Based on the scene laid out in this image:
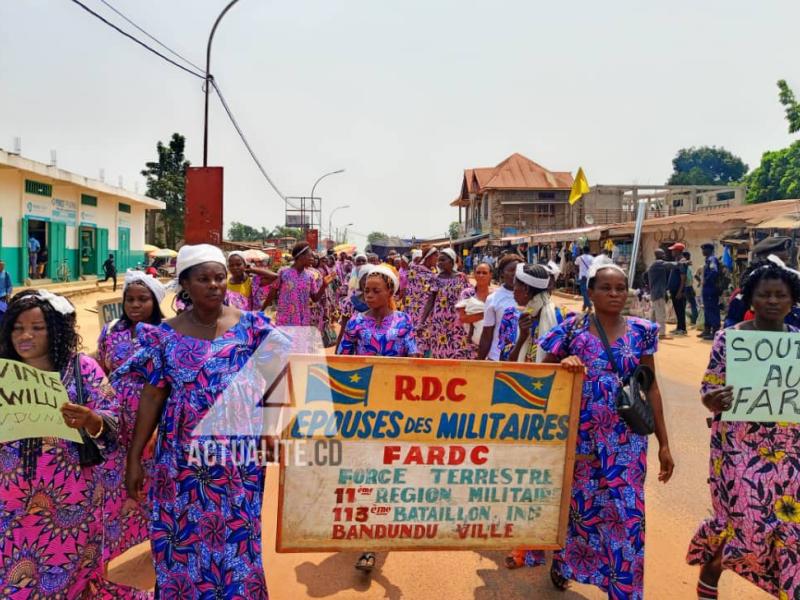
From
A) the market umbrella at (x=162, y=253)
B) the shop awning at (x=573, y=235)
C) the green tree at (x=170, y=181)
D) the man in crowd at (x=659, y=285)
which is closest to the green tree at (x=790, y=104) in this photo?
the shop awning at (x=573, y=235)

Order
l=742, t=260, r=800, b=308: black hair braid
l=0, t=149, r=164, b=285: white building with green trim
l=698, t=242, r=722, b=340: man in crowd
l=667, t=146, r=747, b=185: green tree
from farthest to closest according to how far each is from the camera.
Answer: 1. l=667, t=146, r=747, b=185: green tree
2. l=0, t=149, r=164, b=285: white building with green trim
3. l=698, t=242, r=722, b=340: man in crowd
4. l=742, t=260, r=800, b=308: black hair braid

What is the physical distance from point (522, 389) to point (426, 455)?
0.54 m

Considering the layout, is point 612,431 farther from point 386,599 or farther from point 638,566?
point 386,599

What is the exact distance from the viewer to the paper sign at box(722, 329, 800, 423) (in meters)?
2.81

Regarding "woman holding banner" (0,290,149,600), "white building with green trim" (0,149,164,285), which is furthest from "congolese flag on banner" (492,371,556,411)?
"white building with green trim" (0,149,164,285)

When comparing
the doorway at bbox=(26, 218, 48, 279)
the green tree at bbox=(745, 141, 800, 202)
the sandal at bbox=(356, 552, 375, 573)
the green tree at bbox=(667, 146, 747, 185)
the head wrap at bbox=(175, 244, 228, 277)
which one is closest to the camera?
the head wrap at bbox=(175, 244, 228, 277)

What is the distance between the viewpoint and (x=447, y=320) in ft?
25.7

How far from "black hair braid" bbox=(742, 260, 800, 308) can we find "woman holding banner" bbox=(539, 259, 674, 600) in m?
0.48

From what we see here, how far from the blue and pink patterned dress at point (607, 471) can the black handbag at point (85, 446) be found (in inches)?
83.2

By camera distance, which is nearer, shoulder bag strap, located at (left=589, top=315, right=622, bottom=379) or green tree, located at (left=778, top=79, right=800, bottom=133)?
shoulder bag strap, located at (left=589, top=315, right=622, bottom=379)

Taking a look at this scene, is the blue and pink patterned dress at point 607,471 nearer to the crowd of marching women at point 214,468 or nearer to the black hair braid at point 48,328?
the crowd of marching women at point 214,468

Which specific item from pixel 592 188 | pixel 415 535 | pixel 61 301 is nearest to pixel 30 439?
pixel 61 301

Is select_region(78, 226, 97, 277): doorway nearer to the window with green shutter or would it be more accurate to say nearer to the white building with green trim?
the white building with green trim

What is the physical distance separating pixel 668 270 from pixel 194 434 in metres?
13.2
